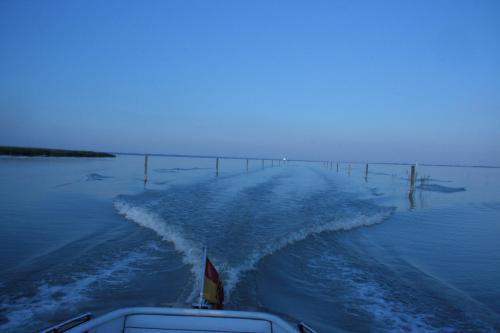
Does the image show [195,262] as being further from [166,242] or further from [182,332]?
[182,332]

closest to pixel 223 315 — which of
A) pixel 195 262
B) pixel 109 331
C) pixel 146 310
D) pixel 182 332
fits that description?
pixel 182 332

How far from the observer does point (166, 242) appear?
7754mm

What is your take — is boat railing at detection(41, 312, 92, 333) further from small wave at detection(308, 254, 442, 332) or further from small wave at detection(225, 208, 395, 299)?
small wave at detection(308, 254, 442, 332)

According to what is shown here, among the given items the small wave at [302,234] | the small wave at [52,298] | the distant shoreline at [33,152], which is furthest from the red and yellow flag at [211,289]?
the distant shoreline at [33,152]

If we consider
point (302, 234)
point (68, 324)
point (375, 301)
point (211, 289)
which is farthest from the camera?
point (302, 234)

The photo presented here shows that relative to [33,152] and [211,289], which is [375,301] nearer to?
[211,289]

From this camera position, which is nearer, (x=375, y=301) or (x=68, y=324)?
(x=68, y=324)

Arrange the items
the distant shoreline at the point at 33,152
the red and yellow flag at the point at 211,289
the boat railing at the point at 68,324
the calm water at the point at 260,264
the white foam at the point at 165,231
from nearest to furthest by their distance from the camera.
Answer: the boat railing at the point at 68,324 < the red and yellow flag at the point at 211,289 < the calm water at the point at 260,264 < the white foam at the point at 165,231 < the distant shoreline at the point at 33,152

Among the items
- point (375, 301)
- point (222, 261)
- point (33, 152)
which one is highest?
point (33, 152)

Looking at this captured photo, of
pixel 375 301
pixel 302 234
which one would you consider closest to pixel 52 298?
pixel 375 301

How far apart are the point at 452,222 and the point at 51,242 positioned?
13555 millimetres

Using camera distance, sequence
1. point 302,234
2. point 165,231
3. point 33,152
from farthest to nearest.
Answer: point 33,152 → point 302,234 → point 165,231

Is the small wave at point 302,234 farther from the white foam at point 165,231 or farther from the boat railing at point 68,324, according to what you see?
the boat railing at point 68,324

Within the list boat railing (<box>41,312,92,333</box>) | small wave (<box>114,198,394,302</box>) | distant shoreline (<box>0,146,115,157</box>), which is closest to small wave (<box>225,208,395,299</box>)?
small wave (<box>114,198,394,302</box>)
